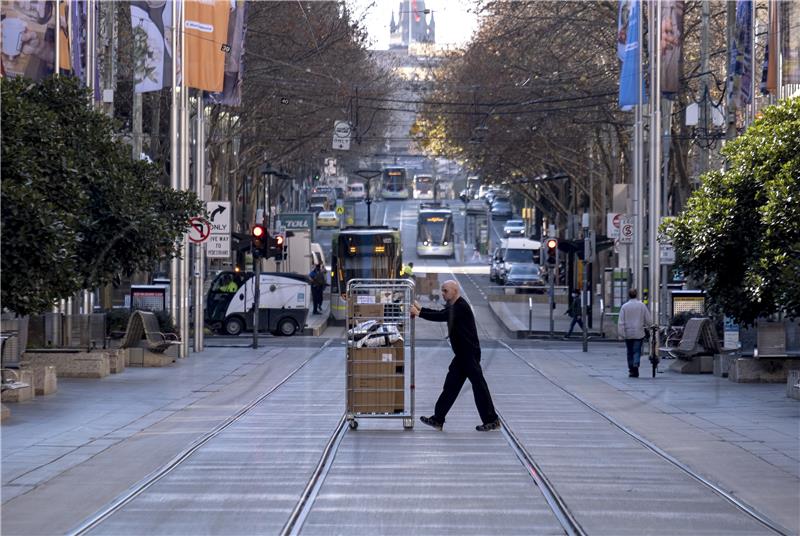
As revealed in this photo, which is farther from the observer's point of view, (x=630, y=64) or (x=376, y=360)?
(x=630, y=64)

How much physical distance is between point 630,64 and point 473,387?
20.4m

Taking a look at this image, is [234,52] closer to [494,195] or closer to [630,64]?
[630,64]

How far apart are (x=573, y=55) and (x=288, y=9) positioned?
32.4ft

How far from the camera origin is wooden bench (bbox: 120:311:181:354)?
27.5 meters

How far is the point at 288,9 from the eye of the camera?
46.8 meters

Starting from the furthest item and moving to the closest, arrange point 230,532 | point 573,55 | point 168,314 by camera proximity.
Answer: point 573,55 < point 168,314 < point 230,532

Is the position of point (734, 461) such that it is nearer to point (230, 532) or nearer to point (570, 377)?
point (230, 532)

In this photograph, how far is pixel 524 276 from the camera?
67562 millimetres

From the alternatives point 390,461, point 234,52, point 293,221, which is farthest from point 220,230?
point 293,221

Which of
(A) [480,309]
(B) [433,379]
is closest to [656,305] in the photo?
(B) [433,379]

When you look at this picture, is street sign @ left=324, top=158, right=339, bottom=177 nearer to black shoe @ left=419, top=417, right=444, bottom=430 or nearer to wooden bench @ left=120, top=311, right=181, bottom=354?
wooden bench @ left=120, top=311, right=181, bottom=354

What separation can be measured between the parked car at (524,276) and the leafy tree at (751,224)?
134ft

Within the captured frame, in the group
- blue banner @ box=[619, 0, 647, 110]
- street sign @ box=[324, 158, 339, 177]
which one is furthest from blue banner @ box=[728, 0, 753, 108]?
street sign @ box=[324, 158, 339, 177]

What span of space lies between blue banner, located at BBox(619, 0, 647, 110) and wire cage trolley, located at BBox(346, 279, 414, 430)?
1980 centimetres
